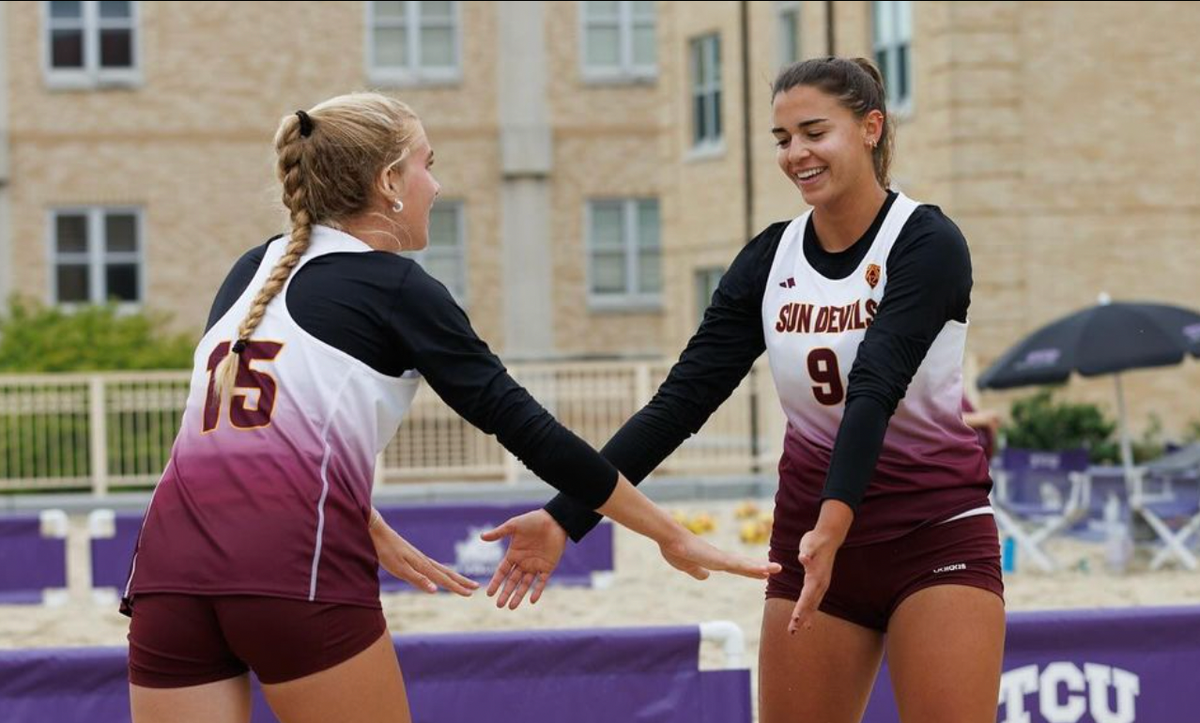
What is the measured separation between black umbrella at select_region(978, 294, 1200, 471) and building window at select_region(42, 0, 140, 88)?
20.6 m

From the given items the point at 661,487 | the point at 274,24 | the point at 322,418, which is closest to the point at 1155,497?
the point at 661,487

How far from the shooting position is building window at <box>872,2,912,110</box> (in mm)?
23719

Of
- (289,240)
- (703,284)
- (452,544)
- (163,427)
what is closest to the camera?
(289,240)

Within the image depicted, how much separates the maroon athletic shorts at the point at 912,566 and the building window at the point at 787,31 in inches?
886

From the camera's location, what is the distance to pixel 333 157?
12.7 feet

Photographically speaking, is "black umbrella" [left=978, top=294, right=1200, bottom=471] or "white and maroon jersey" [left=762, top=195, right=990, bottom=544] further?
"black umbrella" [left=978, top=294, right=1200, bottom=471]

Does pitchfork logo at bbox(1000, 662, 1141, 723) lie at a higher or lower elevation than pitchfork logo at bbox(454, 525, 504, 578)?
higher

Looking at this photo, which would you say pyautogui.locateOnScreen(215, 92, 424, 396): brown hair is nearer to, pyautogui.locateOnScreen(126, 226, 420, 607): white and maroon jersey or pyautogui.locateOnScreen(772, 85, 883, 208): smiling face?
pyautogui.locateOnScreen(126, 226, 420, 607): white and maroon jersey

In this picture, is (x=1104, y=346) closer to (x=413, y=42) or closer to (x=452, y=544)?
(x=452, y=544)

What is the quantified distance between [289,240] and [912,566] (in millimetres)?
1430

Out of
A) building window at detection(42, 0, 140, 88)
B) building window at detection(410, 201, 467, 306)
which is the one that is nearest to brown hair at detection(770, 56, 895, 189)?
building window at detection(410, 201, 467, 306)

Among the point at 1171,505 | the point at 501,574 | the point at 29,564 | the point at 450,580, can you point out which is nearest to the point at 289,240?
the point at 450,580

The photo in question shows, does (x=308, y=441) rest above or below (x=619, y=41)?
below

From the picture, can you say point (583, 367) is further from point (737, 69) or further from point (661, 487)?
point (737, 69)
